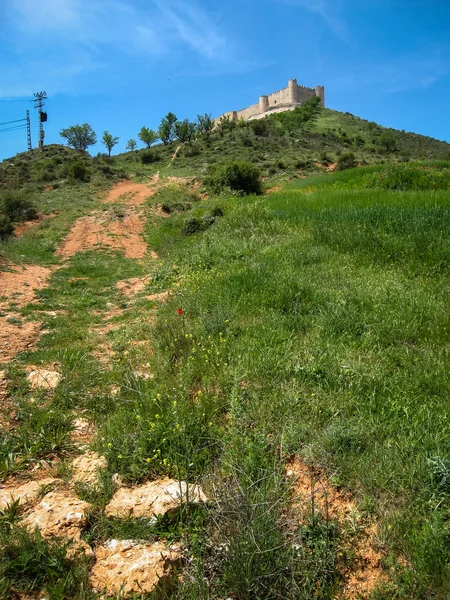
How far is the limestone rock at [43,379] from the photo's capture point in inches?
157

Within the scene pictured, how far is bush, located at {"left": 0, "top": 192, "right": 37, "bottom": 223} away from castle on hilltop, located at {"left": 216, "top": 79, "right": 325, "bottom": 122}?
209 feet

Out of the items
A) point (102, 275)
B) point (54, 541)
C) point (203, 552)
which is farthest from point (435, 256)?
point (102, 275)

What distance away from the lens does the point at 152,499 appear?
248 cm

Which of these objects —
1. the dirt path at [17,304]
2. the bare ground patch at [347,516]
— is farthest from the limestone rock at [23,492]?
the dirt path at [17,304]

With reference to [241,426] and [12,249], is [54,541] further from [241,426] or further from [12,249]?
[12,249]

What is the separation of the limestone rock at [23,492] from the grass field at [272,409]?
140mm

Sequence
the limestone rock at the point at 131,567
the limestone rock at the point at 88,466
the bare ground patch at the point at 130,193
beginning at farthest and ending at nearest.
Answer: the bare ground patch at the point at 130,193
the limestone rock at the point at 88,466
the limestone rock at the point at 131,567

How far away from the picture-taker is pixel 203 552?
2.16 meters

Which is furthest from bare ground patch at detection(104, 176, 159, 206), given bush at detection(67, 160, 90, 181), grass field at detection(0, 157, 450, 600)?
grass field at detection(0, 157, 450, 600)

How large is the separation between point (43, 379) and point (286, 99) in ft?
266

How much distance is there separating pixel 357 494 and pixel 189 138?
48.2 metres

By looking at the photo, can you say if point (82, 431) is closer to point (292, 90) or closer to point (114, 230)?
point (114, 230)

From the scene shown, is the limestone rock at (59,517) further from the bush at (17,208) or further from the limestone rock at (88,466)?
the bush at (17,208)

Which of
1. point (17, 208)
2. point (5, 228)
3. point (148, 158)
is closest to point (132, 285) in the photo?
point (5, 228)
